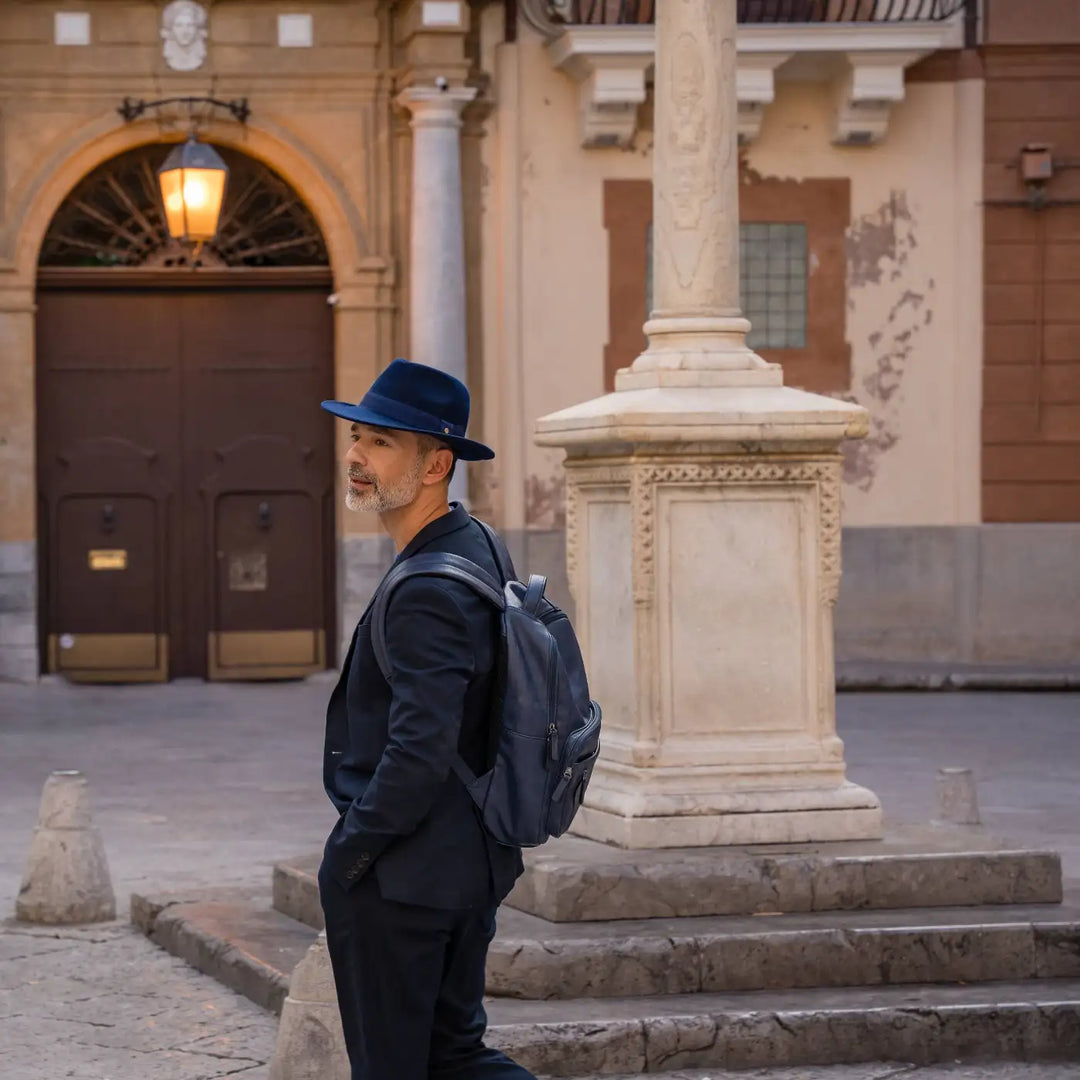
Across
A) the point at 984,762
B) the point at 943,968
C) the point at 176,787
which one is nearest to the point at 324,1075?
the point at 943,968

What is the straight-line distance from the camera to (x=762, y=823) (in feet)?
23.8

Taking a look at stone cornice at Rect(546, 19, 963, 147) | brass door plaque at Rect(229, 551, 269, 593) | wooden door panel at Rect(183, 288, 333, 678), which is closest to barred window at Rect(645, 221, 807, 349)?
stone cornice at Rect(546, 19, 963, 147)

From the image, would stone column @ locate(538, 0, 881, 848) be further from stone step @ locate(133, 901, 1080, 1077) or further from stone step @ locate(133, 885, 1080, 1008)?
stone step @ locate(133, 901, 1080, 1077)

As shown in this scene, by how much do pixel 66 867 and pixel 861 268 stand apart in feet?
34.6

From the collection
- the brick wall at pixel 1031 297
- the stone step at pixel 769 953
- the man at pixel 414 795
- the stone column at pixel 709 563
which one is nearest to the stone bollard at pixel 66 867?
the stone step at pixel 769 953

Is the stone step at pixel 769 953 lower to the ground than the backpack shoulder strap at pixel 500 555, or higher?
lower

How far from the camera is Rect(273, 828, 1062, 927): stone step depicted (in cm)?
684

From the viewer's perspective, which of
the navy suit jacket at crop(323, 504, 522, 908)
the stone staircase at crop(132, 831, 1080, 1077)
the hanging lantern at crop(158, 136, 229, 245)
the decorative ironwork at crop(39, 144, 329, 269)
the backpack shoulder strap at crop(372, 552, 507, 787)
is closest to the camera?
the navy suit jacket at crop(323, 504, 522, 908)

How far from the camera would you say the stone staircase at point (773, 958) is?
624cm

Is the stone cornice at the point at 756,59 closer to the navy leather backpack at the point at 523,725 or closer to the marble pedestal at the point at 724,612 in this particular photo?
the marble pedestal at the point at 724,612

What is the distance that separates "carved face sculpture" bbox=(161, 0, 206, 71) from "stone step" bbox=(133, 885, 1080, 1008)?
36.8 feet

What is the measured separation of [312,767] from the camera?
1248 centimetres

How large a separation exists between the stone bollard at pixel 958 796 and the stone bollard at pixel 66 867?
3.22m

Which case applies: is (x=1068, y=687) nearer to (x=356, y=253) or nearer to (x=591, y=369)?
(x=591, y=369)
